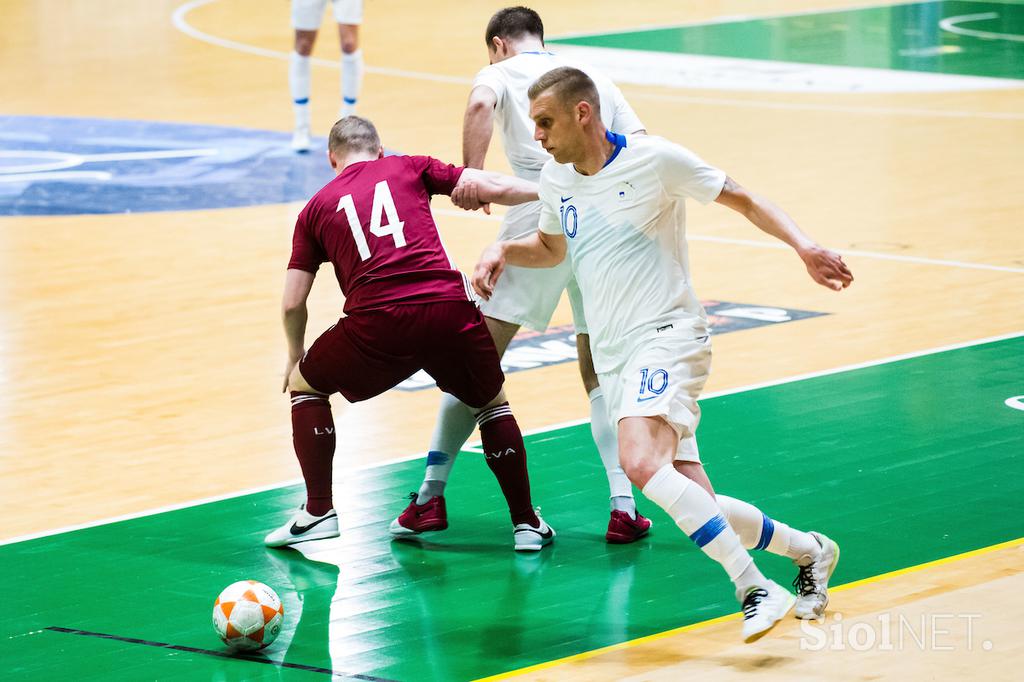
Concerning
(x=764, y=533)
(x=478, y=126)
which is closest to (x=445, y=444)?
(x=478, y=126)

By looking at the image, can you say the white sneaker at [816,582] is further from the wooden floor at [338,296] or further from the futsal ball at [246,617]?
the futsal ball at [246,617]

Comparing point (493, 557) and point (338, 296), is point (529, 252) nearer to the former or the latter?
point (493, 557)

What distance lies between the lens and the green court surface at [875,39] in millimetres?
22625

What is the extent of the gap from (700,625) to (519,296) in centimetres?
184

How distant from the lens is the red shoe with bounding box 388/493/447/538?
7.32 m

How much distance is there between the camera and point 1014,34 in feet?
83.3

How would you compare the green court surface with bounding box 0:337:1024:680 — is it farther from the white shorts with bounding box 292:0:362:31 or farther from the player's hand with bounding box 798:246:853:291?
the white shorts with bounding box 292:0:362:31

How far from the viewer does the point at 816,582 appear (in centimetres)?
618

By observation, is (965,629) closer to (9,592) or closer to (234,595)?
(234,595)

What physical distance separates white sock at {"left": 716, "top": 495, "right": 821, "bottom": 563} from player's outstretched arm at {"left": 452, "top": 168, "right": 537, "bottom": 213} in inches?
58.0

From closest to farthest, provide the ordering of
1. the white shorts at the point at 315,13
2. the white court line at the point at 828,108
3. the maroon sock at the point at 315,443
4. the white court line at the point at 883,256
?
the maroon sock at the point at 315,443
the white court line at the point at 883,256
the white shorts at the point at 315,13
the white court line at the point at 828,108

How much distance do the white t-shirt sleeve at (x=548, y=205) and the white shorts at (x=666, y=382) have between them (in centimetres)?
60

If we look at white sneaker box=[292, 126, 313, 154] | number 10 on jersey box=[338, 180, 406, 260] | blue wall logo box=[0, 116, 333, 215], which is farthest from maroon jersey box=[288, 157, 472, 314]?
white sneaker box=[292, 126, 313, 154]

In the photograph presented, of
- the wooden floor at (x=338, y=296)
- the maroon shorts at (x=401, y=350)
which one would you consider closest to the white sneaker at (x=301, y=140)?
the wooden floor at (x=338, y=296)
